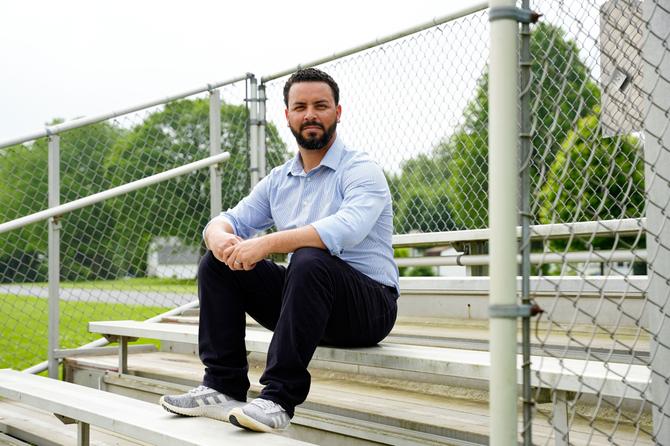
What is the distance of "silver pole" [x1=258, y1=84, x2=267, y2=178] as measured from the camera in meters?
4.06

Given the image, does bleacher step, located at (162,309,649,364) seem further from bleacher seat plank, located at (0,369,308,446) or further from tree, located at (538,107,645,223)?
bleacher seat plank, located at (0,369,308,446)

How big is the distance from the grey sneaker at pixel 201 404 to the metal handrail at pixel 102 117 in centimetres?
203

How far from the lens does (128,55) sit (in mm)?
38938

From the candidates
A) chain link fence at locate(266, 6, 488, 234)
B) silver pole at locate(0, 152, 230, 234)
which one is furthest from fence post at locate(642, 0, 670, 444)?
silver pole at locate(0, 152, 230, 234)

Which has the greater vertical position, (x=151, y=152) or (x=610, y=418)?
(x=151, y=152)

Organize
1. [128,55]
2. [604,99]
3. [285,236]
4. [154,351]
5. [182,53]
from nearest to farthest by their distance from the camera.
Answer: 1. [604,99]
2. [285,236]
3. [154,351]
4. [182,53]
5. [128,55]

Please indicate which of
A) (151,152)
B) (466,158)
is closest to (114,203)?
(151,152)

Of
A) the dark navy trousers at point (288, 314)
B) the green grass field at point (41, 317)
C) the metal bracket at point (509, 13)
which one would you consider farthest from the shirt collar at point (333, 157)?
the green grass field at point (41, 317)

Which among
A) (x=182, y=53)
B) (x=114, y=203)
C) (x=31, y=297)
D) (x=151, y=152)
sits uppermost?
(x=182, y=53)

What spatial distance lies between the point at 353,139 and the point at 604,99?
1.93 meters

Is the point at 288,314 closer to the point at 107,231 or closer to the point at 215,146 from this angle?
the point at 215,146

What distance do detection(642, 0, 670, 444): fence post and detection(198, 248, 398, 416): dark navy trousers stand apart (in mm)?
820

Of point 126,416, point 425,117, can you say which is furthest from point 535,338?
point 126,416

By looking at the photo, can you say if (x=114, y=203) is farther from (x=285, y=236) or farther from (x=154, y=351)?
(x=285, y=236)
